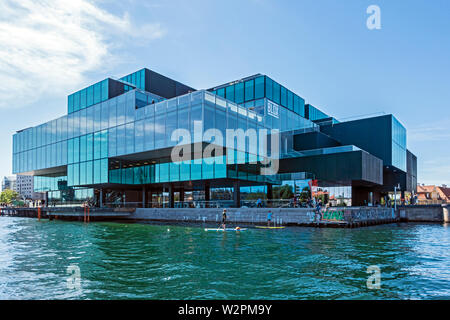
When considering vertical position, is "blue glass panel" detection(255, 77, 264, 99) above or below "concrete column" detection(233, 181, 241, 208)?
above

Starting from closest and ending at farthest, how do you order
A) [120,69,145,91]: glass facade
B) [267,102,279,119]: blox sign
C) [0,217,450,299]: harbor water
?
[0,217,450,299]: harbor water → [267,102,279,119]: blox sign → [120,69,145,91]: glass facade

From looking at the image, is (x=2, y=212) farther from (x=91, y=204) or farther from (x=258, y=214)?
(x=258, y=214)

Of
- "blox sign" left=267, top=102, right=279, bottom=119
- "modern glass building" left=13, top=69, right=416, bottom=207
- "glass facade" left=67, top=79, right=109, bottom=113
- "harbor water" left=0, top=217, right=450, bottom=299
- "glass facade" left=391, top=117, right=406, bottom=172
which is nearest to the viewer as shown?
"harbor water" left=0, top=217, right=450, bottom=299

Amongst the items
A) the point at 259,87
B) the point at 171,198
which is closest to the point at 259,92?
the point at 259,87

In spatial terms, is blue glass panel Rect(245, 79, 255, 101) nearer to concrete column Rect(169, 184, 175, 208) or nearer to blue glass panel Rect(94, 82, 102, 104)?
concrete column Rect(169, 184, 175, 208)

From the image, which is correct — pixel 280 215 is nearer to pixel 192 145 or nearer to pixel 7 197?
pixel 192 145

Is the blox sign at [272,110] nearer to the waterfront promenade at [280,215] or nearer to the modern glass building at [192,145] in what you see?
the modern glass building at [192,145]

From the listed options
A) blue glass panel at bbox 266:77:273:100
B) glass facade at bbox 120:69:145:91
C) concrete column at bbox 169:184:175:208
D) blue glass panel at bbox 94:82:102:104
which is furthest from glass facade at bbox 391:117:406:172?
blue glass panel at bbox 94:82:102:104

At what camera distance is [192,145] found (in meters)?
44.4

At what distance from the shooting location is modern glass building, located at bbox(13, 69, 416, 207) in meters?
44.9

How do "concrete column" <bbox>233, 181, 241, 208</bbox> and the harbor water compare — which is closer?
the harbor water

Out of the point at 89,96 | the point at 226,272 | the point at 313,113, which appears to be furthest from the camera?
the point at 313,113

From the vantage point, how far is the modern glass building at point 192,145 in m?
44.9

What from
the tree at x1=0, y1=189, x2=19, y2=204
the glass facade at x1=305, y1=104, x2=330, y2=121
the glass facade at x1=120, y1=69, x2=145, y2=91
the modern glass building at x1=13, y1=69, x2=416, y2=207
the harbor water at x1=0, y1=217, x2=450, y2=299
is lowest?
the tree at x1=0, y1=189, x2=19, y2=204
